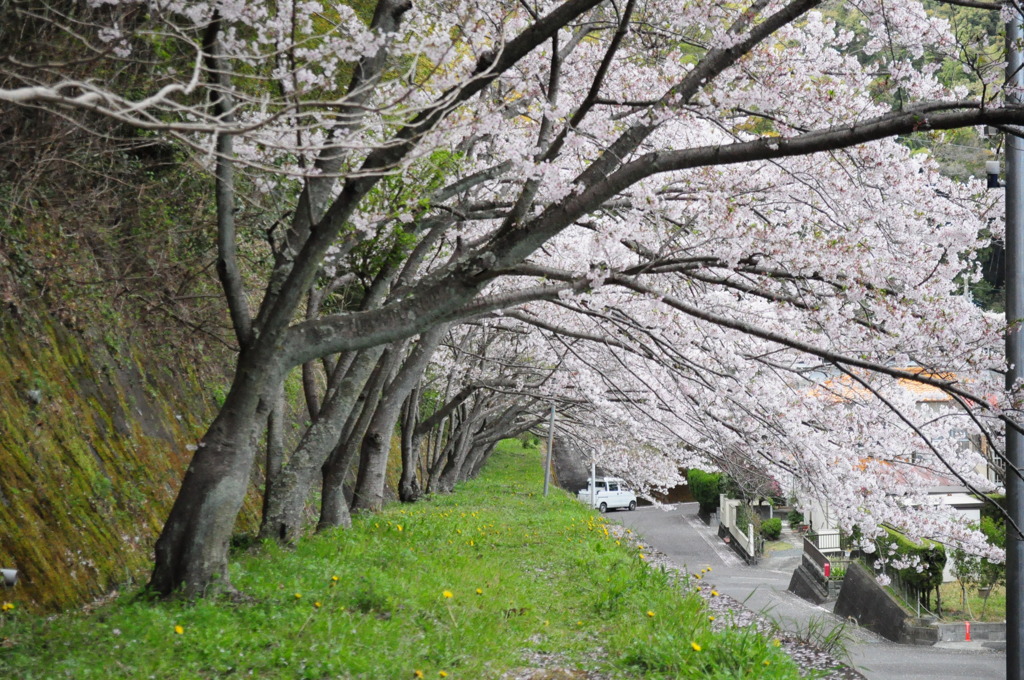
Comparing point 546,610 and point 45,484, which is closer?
point 45,484

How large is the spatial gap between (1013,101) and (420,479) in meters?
19.9

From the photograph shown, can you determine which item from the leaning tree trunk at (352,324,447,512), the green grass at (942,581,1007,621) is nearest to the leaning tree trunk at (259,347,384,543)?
the leaning tree trunk at (352,324,447,512)

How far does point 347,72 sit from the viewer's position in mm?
9547

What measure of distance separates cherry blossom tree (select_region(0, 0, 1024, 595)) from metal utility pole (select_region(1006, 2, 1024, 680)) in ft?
0.80

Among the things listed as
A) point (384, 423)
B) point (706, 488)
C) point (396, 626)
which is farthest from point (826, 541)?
point (396, 626)

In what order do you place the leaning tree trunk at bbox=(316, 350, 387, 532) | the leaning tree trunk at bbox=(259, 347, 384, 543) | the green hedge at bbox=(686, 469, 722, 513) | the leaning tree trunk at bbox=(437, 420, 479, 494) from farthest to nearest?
the green hedge at bbox=(686, 469, 722, 513) < the leaning tree trunk at bbox=(437, 420, 479, 494) < the leaning tree trunk at bbox=(316, 350, 387, 532) < the leaning tree trunk at bbox=(259, 347, 384, 543)

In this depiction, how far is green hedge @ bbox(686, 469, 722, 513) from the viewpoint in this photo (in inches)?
1561

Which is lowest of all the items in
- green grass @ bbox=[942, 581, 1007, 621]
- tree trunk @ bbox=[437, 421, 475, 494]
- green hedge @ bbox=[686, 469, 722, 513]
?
green grass @ bbox=[942, 581, 1007, 621]

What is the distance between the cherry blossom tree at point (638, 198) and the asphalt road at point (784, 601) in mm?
2245

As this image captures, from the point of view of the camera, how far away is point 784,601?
2178 centimetres

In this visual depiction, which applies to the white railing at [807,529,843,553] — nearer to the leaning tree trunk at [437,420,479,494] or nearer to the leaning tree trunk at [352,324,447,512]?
the leaning tree trunk at [437,420,479,494]

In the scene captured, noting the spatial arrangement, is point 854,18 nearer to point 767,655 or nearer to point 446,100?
point 446,100

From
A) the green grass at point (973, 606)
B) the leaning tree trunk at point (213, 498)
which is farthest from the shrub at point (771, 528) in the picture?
Answer: the leaning tree trunk at point (213, 498)

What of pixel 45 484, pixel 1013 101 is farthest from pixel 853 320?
pixel 45 484
